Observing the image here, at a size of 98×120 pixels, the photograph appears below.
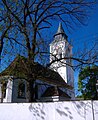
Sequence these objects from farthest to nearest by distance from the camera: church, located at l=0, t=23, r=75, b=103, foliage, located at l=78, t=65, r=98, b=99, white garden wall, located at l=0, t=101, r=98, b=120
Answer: foliage, located at l=78, t=65, r=98, b=99 < church, located at l=0, t=23, r=75, b=103 < white garden wall, located at l=0, t=101, r=98, b=120

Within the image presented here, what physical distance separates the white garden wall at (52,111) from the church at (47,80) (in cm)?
230

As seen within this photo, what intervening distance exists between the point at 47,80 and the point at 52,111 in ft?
68.4

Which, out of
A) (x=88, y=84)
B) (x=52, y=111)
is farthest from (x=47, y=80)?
(x=52, y=111)

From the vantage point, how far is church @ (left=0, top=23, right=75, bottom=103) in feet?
37.4

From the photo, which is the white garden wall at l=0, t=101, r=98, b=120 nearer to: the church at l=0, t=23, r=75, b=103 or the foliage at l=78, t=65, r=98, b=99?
the church at l=0, t=23, r=75, b=103

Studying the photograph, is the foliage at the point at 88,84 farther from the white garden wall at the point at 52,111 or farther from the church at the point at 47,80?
the white garden wall at the point at 52,111

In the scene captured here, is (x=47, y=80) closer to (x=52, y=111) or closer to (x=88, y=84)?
(x=88, y=84)

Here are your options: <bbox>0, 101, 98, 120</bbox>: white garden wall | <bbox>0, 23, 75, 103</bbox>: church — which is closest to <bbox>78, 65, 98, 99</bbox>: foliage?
<bbox>0, 23, 75, 103</bbox>: church

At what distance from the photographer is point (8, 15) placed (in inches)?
461

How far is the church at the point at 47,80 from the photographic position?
11409 millimetres

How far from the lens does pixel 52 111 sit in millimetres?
8359

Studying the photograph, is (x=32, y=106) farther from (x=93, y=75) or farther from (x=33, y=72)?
(x=93, y=75)

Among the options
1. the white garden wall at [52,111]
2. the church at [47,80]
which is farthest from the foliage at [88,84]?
the white garden wall at [52,111]

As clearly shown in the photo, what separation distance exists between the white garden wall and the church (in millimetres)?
2302
